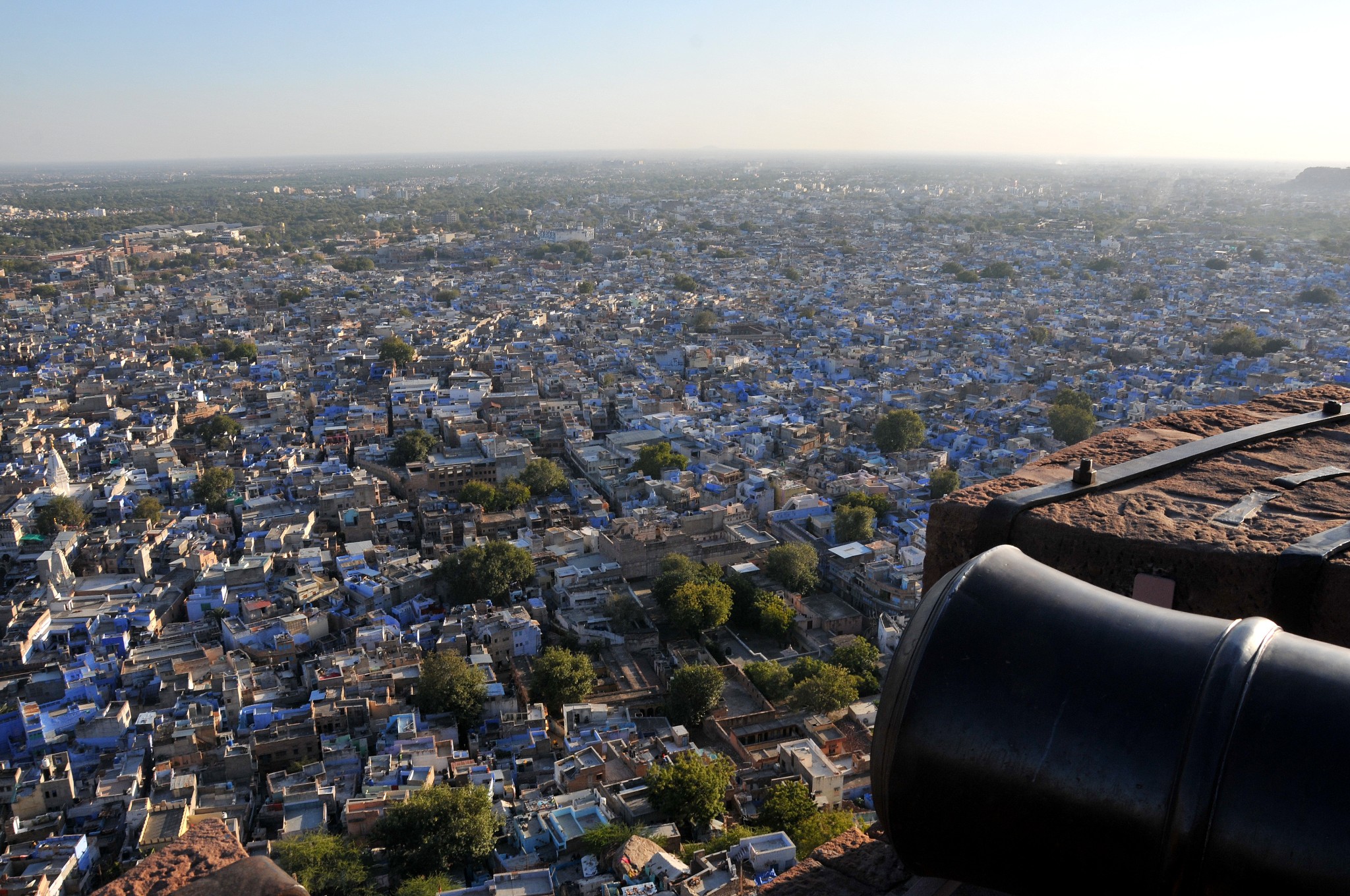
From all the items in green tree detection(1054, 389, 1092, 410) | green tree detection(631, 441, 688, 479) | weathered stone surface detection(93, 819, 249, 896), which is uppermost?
weathered stone surface detection(93, 819, 249, 896)

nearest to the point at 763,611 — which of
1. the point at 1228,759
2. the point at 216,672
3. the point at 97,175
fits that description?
the point at 216,672

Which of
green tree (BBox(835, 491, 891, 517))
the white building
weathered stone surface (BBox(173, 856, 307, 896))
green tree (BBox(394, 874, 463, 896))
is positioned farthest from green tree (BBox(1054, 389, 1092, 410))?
weathered stone surface (BBox(173, 856, 307, 896))

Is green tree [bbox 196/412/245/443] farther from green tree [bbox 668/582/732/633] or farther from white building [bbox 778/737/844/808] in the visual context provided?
white building [bbox 778/737/844/808]

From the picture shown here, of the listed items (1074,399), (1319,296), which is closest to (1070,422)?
(1074,399)

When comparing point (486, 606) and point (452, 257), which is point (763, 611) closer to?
point (486, 606)

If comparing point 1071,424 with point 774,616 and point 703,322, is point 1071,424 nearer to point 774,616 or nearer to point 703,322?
point 774,616

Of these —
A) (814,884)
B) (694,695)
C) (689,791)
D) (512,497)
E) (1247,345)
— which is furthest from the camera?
(1247,345)
